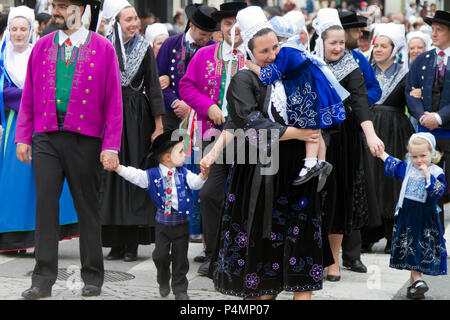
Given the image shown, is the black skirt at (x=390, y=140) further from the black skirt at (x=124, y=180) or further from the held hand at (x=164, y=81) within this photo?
the black skirt at (x=124, y=180)

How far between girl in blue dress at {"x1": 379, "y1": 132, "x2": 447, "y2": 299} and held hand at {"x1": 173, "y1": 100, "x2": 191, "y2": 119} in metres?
2.45

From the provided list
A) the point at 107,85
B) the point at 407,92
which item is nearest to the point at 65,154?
the point at 107,85

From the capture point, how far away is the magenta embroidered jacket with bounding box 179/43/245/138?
7418 millimetres

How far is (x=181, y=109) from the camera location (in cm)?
858

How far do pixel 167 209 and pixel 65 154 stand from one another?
79 cm

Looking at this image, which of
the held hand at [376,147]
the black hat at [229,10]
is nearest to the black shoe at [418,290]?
the held hand at [376,147]

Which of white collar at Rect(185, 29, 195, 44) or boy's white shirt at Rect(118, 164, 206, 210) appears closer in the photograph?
boy's white shirt at Rect(118, 164, 206, 210)

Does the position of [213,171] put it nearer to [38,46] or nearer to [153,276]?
[153,276]

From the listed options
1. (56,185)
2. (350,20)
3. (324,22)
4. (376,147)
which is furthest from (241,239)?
(350,20)

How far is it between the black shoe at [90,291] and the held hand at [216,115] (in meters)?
1.74

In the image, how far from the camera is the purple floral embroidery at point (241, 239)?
5.48 meters

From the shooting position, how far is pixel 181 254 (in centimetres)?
613

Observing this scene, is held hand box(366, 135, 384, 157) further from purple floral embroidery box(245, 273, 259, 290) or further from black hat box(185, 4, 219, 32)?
black hat box(185, 4, 219, 32)

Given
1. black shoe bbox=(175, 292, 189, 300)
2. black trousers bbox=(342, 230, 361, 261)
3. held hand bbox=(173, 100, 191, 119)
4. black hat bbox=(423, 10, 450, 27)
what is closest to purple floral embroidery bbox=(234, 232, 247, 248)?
black shoe bbox=(175, 292, 189, 300)
